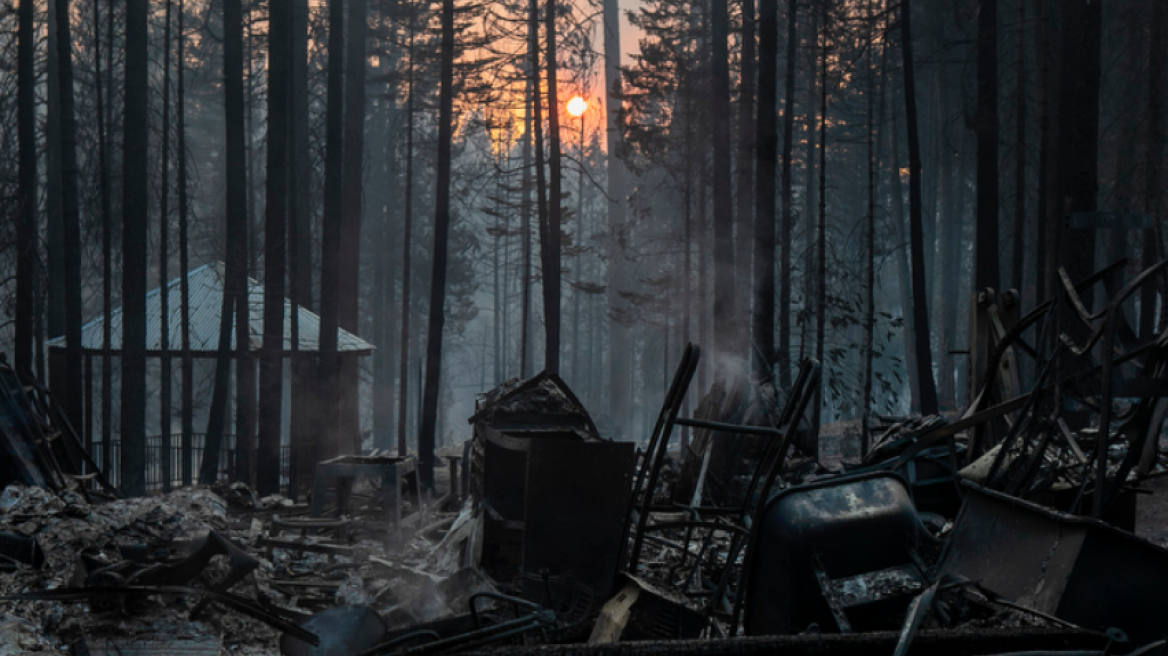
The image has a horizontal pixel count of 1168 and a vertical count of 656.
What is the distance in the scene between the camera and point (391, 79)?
90.3 ft

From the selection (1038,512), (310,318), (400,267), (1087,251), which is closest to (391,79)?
(310,318)

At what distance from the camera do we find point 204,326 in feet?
75.7

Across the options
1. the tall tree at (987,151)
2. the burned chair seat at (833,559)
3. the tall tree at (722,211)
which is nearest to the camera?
the burned chair seat at (833,559)

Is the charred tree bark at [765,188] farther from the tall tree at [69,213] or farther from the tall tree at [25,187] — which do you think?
the tall tree at [25,187]

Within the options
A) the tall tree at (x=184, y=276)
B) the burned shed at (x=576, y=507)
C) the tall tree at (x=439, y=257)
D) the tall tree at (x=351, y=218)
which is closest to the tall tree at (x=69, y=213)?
the tall tree at (x=184, y=276)

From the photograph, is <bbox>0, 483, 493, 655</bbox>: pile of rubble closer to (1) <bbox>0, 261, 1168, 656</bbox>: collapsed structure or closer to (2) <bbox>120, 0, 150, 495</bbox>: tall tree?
(1) <bbox>0, 261, 1168, 656</bbox>: collapsed structure

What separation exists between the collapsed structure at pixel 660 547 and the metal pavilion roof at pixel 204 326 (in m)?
8.99

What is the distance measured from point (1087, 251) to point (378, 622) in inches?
Answer: 459

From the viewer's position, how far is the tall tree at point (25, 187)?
52.2 feet

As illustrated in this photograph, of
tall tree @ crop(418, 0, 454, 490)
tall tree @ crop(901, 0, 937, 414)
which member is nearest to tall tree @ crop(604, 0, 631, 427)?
tall tree @ crop(418, 0, 454, 490)

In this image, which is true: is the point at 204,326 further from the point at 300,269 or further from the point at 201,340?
the point at 300,269

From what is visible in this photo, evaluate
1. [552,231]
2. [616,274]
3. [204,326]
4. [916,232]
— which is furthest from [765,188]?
[616,274]

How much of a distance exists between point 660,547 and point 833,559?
20.0ft

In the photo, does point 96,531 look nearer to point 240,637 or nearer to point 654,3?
point 240,637
